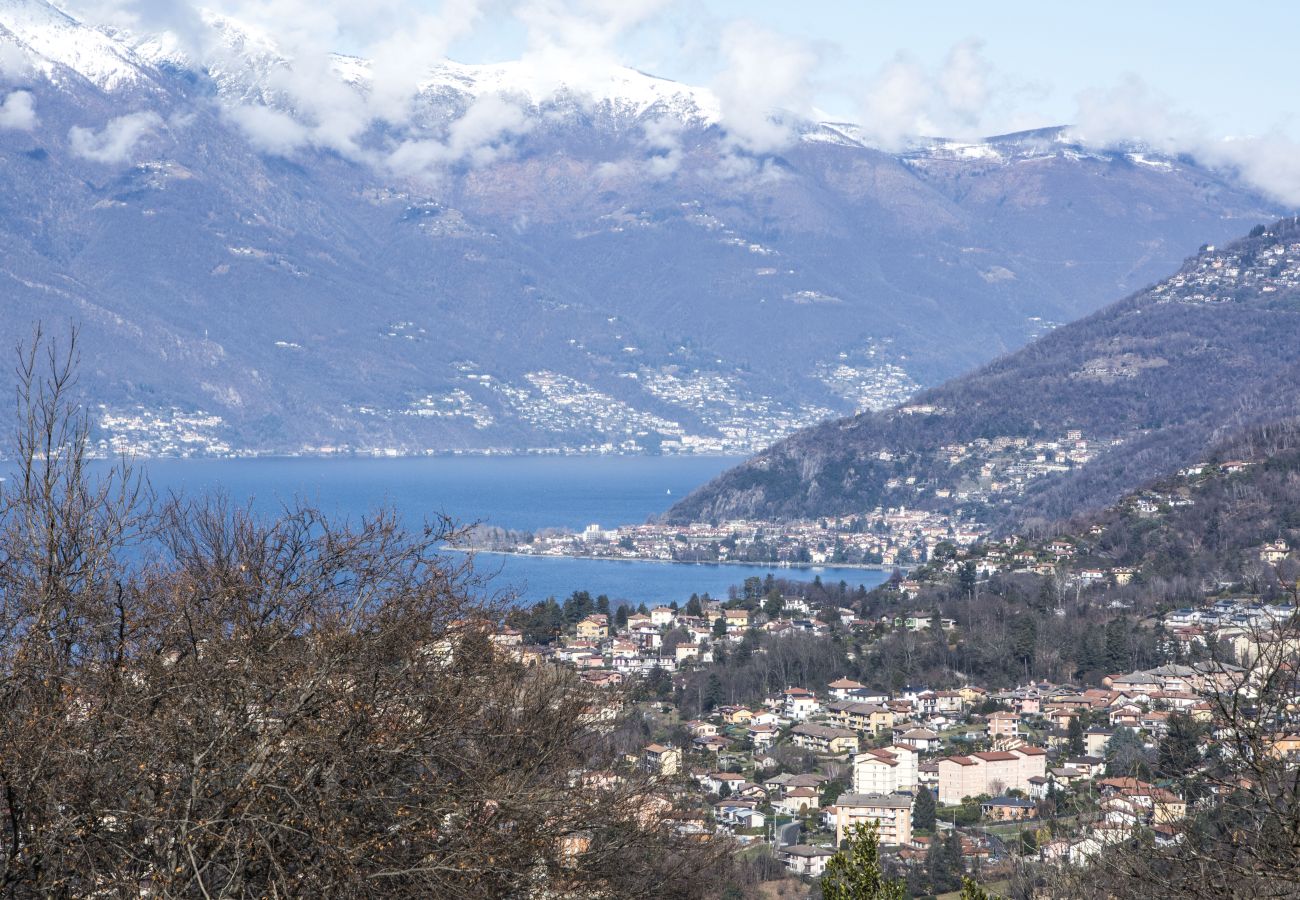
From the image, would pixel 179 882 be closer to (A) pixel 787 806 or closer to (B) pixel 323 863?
(B) pixel 323 863

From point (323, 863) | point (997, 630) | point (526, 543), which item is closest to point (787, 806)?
point (997, 630)

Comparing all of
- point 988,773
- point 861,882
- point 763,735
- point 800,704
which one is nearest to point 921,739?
point 763,735

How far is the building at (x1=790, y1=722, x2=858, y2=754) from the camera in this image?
38.9 metres

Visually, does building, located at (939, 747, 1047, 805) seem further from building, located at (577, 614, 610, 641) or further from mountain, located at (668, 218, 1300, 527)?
mountain, located at (668, 218, 1300, 527)

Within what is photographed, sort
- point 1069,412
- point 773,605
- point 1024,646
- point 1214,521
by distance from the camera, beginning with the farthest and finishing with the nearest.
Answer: point 1069,412, point 1214,521, point 773,605, point 1024,646

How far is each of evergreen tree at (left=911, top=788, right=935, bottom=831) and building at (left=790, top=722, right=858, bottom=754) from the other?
680cm

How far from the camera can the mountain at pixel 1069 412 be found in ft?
371

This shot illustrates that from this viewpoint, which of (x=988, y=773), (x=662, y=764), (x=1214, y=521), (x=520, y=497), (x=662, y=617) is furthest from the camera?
(x=520, y=497)

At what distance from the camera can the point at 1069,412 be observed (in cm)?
12188

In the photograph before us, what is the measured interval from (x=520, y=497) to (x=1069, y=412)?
149 feet

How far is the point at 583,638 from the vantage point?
51812 mm

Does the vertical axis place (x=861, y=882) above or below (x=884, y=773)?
above

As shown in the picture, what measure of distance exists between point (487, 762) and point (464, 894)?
275 cm

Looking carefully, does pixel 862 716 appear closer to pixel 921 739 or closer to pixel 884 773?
pixel 921 739
